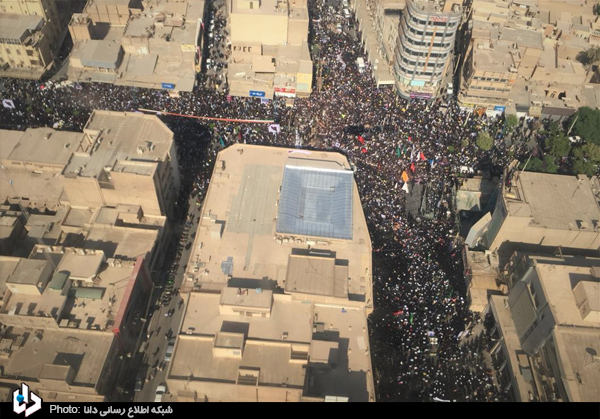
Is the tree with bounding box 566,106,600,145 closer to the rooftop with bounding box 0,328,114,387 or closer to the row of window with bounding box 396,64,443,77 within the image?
the row of window with bounding box 396,64,443,77

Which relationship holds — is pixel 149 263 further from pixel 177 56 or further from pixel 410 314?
pixel 177 56

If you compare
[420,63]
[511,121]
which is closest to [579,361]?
[511,121]

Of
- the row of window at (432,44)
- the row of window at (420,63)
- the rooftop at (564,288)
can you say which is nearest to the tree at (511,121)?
the row of window at (420,63)

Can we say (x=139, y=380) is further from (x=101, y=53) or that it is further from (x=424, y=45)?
(x=424, y=45)

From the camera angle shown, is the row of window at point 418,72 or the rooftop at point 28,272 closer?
the rooftop at point 28,272

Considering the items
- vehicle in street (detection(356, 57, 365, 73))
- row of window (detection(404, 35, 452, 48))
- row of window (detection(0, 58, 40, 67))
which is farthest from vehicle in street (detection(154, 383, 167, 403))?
vehicle in street (detection(356, 57, 365, 73))

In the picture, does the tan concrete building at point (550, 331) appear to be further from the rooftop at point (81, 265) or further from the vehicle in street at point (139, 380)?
the rooftop at point (81, 265)
